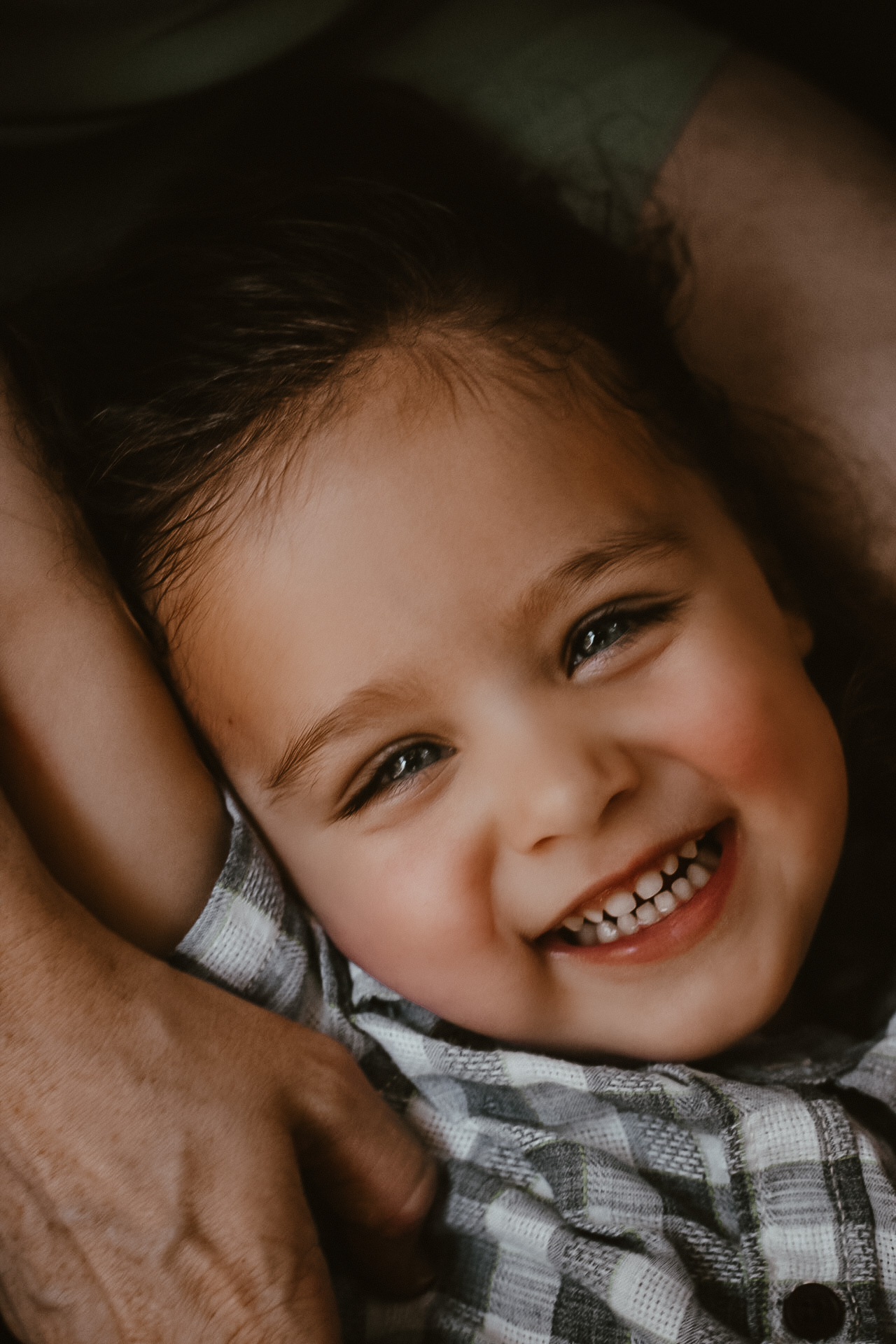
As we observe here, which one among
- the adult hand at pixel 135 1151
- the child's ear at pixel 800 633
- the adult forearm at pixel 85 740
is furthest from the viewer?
the child's ear at pixel 800 633

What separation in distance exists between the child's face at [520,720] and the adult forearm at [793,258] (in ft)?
0.94

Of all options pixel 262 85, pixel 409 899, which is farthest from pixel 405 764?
pixel 262 85

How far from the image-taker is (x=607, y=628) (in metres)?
0.81

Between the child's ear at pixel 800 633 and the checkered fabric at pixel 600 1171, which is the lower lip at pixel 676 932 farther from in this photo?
the child's ear at pixel 800 633

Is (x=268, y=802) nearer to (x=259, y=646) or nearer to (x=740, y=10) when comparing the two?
(x=259, y=646)

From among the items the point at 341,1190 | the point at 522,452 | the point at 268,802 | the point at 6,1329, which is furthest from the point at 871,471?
the point at 6,1329

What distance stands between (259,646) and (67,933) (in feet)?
0.86

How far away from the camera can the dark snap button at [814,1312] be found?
71 cm

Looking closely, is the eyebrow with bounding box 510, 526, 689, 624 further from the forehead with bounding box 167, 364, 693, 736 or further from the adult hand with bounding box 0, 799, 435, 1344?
the adult hand with bounding box 0, 799, 435, 1344

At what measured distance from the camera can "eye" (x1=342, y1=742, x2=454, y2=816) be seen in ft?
2.64

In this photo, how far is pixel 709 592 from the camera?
0.83m

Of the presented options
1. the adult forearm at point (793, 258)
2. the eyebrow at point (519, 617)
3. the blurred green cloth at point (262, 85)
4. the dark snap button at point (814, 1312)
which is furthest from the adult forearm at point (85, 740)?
the adult forearm at point (793, 258)

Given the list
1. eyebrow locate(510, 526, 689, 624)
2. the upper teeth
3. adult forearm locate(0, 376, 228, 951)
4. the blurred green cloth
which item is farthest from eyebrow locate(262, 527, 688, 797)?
the blurred green cloth

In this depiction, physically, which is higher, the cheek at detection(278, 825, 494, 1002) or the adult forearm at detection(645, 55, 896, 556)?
→ the adult forearm at detection(645, 55, 896, 556)
